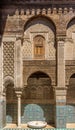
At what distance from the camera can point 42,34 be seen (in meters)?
13.7

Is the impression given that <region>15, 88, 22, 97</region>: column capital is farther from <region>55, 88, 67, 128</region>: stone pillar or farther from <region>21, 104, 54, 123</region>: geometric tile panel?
<region>55, 88, 67, 128</region>: stone pillar

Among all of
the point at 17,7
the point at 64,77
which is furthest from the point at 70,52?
the point at 17,7

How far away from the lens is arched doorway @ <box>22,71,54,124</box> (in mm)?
14625

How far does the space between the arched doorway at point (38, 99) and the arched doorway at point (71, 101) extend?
2.50 feet

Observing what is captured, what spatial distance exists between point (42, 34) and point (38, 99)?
3.20 metres

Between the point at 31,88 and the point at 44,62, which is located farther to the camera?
the point at 31,88

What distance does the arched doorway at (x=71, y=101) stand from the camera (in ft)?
47.4

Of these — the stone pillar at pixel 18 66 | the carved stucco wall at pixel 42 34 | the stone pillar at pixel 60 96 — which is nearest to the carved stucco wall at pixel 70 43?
the stone pillar at pixel 60 96

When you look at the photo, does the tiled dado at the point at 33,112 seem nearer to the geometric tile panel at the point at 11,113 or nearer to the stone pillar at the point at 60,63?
the geometric tile panel at the point at 11,113

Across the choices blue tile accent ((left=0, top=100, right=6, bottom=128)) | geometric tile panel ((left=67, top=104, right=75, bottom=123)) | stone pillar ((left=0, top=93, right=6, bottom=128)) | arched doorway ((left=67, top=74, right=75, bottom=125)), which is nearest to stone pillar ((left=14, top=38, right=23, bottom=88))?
stone pillar ((left=0, top=93, right=6, bottom=128))

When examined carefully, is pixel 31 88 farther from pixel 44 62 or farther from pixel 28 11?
pixel 28 11

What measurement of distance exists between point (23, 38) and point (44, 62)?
4.66ft

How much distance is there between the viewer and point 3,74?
534 inches

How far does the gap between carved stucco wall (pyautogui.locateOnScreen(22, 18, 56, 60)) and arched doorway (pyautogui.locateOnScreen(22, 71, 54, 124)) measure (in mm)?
1232
